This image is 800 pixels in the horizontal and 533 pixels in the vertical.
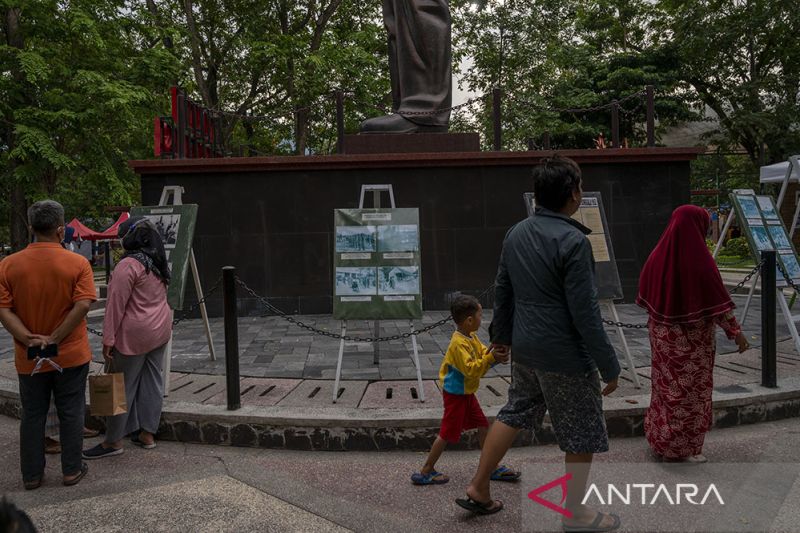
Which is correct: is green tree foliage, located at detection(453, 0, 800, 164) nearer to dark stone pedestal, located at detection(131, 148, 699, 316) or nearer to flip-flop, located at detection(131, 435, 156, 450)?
dark stone pedestal, located at detection(131, 148, 699, 316)

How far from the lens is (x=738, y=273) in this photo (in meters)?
18.3

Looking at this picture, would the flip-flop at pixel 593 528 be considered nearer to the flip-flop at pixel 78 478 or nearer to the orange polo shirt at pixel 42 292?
the flip-flop at pixel 78 478

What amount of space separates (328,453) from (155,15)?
58.7 feet

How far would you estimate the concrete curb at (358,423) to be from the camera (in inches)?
179

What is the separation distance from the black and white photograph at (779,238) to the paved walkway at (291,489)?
2.82 meters

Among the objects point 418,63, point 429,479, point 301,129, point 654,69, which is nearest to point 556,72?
point 654,69

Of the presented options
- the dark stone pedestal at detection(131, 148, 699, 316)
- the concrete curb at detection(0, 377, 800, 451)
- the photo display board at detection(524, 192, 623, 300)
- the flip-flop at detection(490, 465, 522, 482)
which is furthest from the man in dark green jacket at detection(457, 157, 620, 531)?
the dark stone pedestal at detection(131, 148, 699, 316)

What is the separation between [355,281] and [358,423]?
4.83 ft

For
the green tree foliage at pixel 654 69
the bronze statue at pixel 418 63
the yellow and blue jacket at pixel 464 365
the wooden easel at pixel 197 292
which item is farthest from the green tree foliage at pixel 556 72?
the yellow and blue jacket at pixel 464 365

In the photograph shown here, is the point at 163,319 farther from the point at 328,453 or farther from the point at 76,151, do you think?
the point at 76,151

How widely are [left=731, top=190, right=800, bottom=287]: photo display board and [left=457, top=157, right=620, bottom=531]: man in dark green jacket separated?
15.6ft

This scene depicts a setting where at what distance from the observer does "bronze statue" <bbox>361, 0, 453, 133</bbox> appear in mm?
10117

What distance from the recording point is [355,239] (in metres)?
5.70

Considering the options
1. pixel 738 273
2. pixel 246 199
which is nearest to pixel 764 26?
pixel 738 273
